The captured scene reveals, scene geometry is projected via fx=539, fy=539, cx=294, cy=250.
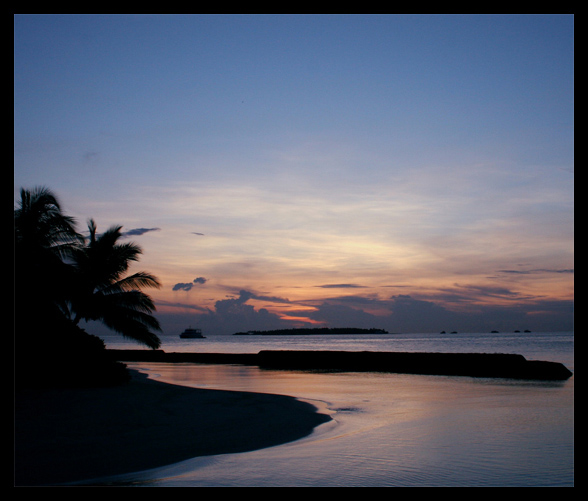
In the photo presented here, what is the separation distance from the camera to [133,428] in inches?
356

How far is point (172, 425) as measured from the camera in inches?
377

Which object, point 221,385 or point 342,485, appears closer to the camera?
point 342,485

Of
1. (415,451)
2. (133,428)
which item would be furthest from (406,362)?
(133,428)

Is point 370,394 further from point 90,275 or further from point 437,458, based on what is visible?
point 90,275

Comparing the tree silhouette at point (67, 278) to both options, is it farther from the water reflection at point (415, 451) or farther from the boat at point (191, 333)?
the boat at point (191, 333)

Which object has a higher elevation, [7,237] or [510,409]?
[7,237]

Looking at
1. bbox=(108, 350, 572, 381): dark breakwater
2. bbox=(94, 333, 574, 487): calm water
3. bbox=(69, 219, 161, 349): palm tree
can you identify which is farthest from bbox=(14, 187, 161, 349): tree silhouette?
bbox=(108, 350, 572, 381): dark breakwater

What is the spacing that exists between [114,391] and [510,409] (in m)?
9.85

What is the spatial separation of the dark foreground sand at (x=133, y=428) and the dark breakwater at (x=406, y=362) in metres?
14.8

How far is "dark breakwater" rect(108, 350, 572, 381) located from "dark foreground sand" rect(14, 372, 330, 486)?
1477 centimetres

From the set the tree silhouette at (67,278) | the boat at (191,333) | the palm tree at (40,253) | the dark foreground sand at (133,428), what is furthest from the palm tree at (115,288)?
the boat at (191,333)

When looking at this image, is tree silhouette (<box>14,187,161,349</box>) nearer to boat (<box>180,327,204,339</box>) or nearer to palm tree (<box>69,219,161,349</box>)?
palm tree (<box>69,219,161,349</box>)

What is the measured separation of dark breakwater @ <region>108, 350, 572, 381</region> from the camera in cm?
2411
